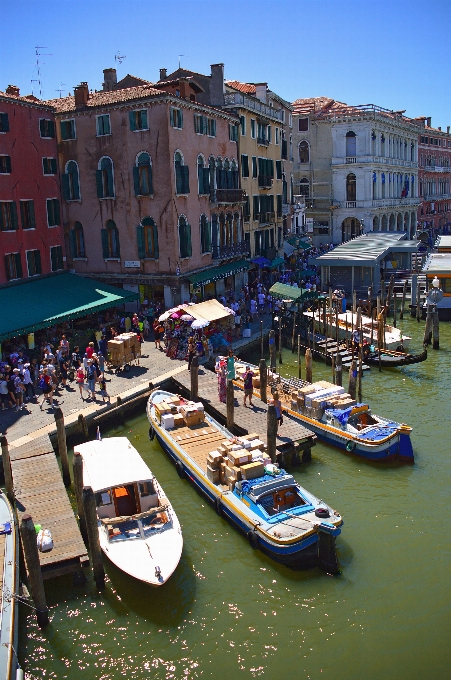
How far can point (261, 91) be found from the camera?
47219 mm

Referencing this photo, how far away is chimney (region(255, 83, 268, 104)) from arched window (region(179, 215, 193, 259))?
1819cm

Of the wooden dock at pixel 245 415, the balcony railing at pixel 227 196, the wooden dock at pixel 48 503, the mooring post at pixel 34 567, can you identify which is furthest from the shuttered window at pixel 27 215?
the mooring post at pixel 34 567

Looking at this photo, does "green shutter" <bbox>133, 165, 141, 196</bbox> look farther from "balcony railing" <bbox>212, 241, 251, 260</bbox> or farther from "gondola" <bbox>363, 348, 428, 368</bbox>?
"gondola" <bbox>363, 348, 428, 368</bbox>

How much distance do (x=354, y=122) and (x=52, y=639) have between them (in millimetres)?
53944

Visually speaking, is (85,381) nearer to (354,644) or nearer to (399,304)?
(354,644)

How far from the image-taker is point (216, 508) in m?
17.7

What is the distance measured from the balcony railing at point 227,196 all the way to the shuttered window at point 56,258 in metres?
9.32

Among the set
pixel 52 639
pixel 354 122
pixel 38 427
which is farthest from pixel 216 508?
pixel 354 122

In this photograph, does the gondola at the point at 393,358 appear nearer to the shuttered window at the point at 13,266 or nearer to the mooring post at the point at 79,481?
the shuttered window at the point at 13,266

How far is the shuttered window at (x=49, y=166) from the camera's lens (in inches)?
1320

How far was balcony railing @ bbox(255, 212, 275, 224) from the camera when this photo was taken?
4516 cm

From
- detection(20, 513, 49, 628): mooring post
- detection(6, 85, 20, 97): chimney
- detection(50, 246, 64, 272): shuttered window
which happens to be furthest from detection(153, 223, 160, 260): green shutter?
detection(20, 513, 49, 628): mooring post

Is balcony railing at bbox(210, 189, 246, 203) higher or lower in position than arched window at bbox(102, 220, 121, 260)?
higher

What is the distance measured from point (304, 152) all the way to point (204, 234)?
2948 cm
